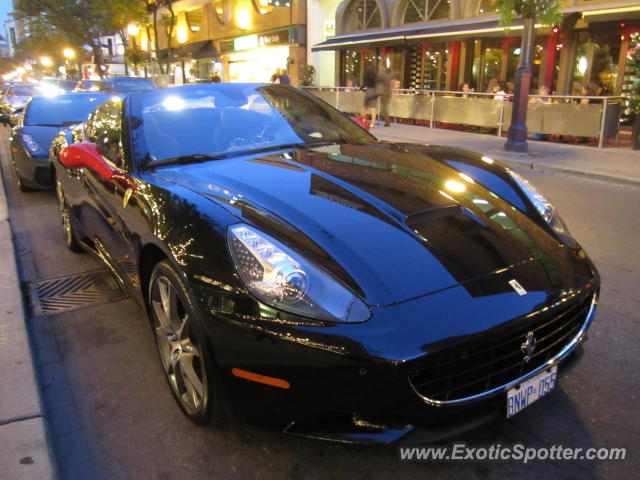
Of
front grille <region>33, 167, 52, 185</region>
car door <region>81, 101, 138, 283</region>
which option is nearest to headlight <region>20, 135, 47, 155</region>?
front grille <region>33, 167, 52, 185</region>

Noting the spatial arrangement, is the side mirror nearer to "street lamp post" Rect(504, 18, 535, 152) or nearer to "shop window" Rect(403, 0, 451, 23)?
"street lamp post" Rect(504, 18, 535, 152)

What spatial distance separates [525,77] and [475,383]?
9542mm

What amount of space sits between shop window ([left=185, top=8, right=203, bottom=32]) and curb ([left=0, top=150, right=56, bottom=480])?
38.8 meters

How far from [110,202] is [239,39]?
3209 centimetres

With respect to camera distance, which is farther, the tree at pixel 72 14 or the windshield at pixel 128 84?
the tree at pixel 72 14

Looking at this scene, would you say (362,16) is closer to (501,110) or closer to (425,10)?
(425,10)

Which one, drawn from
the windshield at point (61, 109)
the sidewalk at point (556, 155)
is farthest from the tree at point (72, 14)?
the windshield at point (61, 109)

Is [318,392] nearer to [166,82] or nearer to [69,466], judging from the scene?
[69,466]

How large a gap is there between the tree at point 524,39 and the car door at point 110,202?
798 cm

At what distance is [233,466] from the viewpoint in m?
2.23

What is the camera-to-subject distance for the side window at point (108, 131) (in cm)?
330

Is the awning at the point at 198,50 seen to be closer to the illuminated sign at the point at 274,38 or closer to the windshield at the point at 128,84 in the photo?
the illuminated sign at the point at 274,38

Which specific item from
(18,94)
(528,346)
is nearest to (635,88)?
(528,346)

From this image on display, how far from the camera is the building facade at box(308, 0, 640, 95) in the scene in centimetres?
1456
